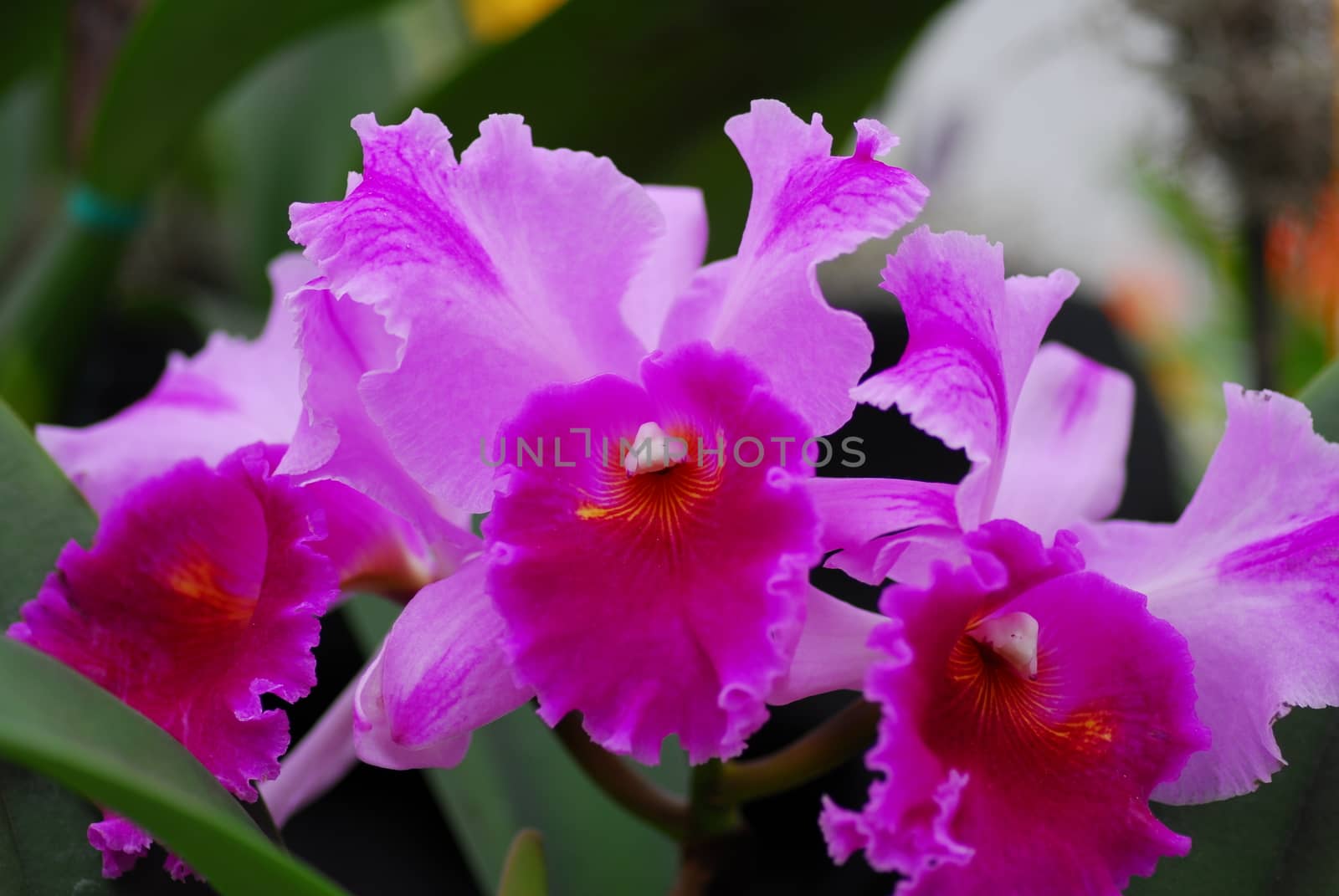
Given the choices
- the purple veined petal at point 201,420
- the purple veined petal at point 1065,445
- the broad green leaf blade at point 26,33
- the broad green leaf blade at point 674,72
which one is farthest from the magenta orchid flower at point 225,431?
the broad green leaf blade at point 26,33

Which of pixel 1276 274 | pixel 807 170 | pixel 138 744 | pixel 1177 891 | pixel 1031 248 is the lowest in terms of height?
pixel 1031 248

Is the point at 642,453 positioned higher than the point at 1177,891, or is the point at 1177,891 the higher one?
the point at 642,453

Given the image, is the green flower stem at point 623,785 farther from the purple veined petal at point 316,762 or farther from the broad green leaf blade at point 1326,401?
the broad green leaf blade at point 1326,401

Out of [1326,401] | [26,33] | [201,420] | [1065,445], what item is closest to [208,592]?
[201,420]

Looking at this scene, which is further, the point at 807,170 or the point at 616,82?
the point at 616,82

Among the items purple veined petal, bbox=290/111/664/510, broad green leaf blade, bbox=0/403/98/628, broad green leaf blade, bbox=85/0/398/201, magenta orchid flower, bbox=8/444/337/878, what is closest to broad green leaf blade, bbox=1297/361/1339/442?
purple veined petal, bbox=290/111/664/510

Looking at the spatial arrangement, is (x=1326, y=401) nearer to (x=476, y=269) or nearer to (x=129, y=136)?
(x=476, y=269)

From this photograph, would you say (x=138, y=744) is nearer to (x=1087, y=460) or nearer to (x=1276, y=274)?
(x=1087, y=460)

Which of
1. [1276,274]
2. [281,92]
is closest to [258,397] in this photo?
[281,92]
